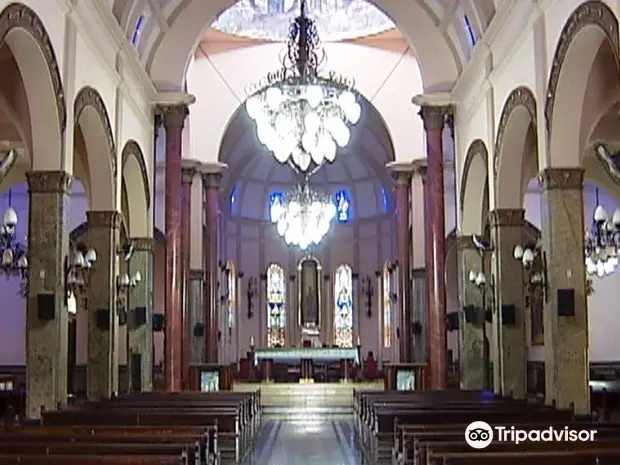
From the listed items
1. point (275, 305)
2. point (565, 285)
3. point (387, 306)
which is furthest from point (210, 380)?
point (275, 305)

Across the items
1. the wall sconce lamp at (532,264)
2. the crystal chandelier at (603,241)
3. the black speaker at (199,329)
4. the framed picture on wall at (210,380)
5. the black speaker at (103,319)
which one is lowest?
the framed picture on wall at (210,380)

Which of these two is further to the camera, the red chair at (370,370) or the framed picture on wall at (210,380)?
the red chair at (370,370)

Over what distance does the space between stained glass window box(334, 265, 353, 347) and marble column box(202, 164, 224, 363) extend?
766 cm

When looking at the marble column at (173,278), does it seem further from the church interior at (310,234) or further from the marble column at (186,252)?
the marble column at (186,252)

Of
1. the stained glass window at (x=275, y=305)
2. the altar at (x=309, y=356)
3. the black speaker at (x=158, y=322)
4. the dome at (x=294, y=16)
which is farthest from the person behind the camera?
the stained glass window at (x=275, y=305)

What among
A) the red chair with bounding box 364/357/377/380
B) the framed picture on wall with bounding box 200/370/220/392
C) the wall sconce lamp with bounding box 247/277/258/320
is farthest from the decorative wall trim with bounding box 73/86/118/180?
the wall sconce lamp with bounding box 247/277/258/320

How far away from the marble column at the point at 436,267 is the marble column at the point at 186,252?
5210mm

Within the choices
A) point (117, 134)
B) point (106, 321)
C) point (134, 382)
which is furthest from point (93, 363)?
point (117, 134)

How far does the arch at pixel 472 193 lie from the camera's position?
18.5 m

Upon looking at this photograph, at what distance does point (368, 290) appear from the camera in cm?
3391

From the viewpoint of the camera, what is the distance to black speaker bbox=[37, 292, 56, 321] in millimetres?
12430

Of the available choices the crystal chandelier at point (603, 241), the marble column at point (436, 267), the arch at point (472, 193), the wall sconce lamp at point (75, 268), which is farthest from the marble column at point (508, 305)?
the wall sconce lamp at point (75, 268)

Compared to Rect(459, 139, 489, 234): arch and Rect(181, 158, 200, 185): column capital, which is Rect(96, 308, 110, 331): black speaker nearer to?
Rect(459, 139, 489, 234): arch

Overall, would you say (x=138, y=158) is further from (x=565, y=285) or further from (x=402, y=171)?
(x=402, y=171)
